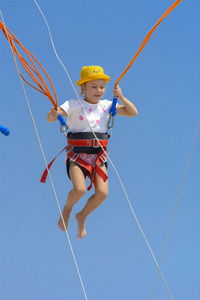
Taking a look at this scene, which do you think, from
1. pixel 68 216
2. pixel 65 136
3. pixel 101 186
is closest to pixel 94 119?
pixel 65 136

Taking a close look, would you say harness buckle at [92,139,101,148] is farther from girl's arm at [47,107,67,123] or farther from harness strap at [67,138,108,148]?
girl's arm at [47,107,67,123]

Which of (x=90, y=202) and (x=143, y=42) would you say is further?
(x=90, y=202)

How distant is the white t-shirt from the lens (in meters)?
6.57

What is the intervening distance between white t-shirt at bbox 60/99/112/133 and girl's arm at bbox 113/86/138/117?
0.21 meters

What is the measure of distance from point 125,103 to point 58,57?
1.10m

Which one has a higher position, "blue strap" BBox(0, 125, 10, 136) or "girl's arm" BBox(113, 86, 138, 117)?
"girl's arm" BBox(113, 86, 138, 117)

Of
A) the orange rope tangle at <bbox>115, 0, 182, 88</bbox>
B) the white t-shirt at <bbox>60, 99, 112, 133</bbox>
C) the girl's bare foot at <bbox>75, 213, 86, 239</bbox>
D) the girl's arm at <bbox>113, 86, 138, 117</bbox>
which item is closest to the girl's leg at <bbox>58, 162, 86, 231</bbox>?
the girl's bare foot at <bbox>75, 213, 86, 239</bbox>

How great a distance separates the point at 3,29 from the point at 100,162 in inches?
82.7

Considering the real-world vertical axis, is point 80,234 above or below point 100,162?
below

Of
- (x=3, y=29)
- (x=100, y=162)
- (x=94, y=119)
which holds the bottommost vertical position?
(x=100, y=162)

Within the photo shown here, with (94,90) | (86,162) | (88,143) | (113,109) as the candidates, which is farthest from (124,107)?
(86,162)

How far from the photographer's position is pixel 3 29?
629 cm

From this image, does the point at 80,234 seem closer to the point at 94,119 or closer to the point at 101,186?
the point at 101,186

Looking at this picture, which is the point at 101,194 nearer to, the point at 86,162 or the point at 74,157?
the point at 86,162
